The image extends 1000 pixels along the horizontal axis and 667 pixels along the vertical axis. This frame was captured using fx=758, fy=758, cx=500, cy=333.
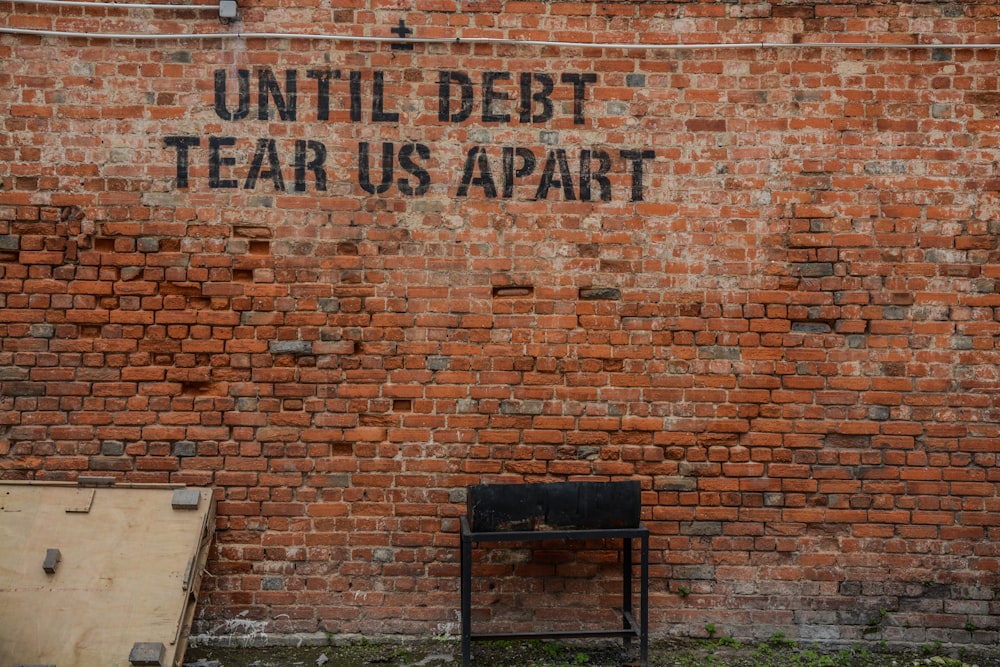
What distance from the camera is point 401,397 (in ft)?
14.6

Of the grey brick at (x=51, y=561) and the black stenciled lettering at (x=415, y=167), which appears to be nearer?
the grey brick at (x=51, y=561)

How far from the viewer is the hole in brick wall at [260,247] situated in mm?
4461

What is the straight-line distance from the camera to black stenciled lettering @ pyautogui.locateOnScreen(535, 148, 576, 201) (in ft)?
14.8

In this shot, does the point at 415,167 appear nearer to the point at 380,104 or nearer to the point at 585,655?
the point at 380,104

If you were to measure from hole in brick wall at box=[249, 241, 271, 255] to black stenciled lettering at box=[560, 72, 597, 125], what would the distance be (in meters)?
1.96

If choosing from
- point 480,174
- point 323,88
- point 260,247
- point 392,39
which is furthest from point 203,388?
point 392,39

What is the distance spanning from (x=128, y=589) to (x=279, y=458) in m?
1.01

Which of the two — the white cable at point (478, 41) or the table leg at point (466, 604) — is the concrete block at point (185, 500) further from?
the white cable at point (478, 41)

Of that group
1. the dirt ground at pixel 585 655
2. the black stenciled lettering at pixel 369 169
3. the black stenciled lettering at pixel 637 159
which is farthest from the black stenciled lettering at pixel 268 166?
the dirt ground at pixel 585 655

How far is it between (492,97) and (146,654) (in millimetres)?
3554

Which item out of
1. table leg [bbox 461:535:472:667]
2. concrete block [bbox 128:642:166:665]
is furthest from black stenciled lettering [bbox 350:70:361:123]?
concrete block [bbox 128:642:166:665]

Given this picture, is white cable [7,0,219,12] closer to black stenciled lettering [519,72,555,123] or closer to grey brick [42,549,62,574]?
black stenciled lettering [519,72,555,123]

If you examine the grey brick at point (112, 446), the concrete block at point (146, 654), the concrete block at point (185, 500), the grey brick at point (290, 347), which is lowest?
the concrete block at point (146, 654)

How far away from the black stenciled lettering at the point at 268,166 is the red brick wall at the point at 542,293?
0.06 feet
